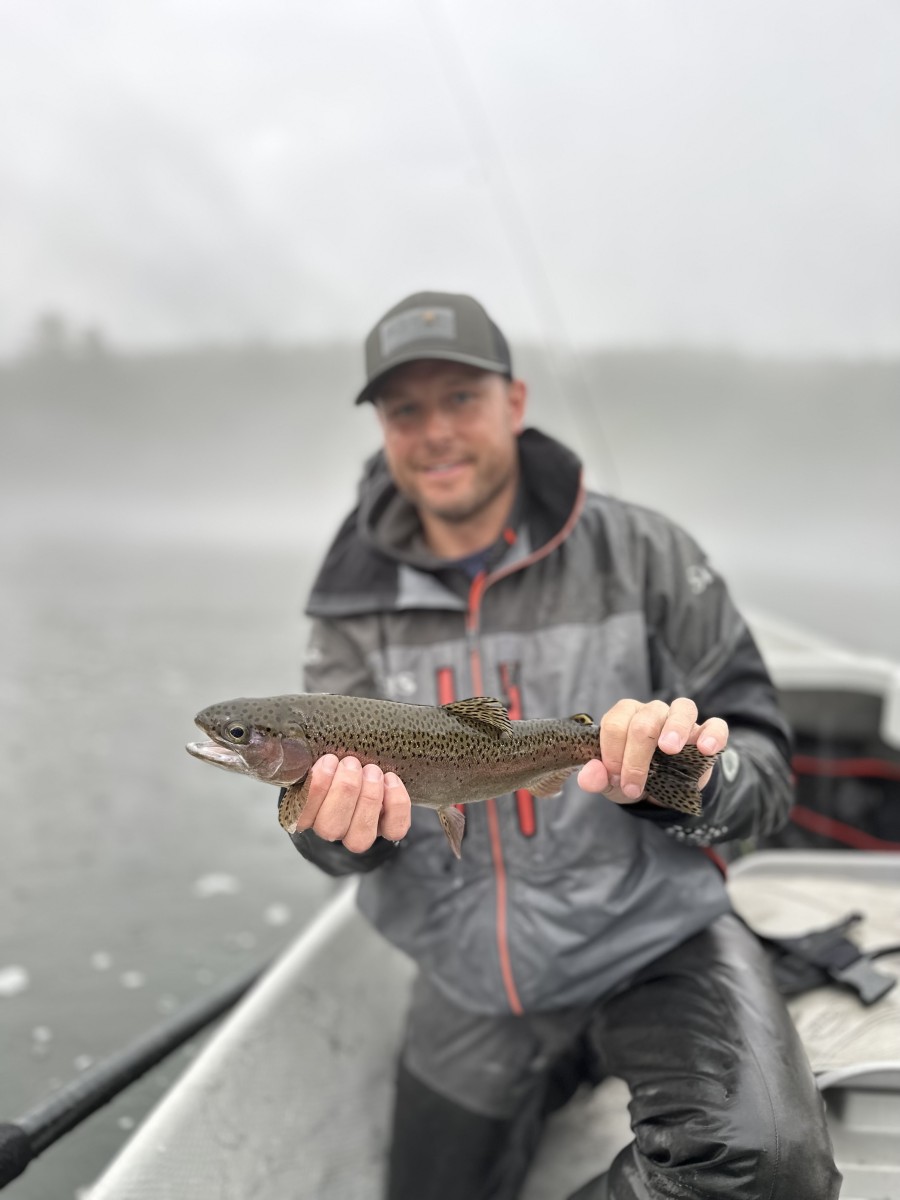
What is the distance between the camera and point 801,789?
16.0 ft

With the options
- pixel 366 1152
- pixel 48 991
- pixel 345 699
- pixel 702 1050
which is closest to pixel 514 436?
pixel 345 699

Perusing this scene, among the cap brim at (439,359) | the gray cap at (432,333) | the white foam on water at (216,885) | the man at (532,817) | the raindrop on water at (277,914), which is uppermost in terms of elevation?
the gray cap at (432,333)

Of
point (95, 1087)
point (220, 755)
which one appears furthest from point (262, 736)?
point (95, 1087)

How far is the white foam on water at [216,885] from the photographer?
733 centimetres

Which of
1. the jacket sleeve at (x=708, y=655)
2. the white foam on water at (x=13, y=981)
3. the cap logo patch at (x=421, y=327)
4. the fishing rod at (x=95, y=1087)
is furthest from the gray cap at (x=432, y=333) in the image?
the white foam on water at (x=13, y=981)

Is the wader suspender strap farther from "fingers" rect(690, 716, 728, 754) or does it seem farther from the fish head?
the fish head

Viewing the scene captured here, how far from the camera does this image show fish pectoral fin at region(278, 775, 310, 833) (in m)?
1.58

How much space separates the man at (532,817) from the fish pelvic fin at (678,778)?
174mm

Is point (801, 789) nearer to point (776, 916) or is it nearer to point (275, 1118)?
point (776, 916)

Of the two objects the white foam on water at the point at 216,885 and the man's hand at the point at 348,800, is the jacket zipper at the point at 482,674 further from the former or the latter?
the white foam on water at the point at 216,885

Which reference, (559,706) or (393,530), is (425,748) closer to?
(559,706)

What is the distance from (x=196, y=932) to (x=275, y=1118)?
13.3 feet

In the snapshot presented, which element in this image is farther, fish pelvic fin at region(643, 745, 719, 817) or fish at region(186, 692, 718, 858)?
fish pelvic fin at region(643, 745, 719, 817)

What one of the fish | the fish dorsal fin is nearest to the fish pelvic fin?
the fish
